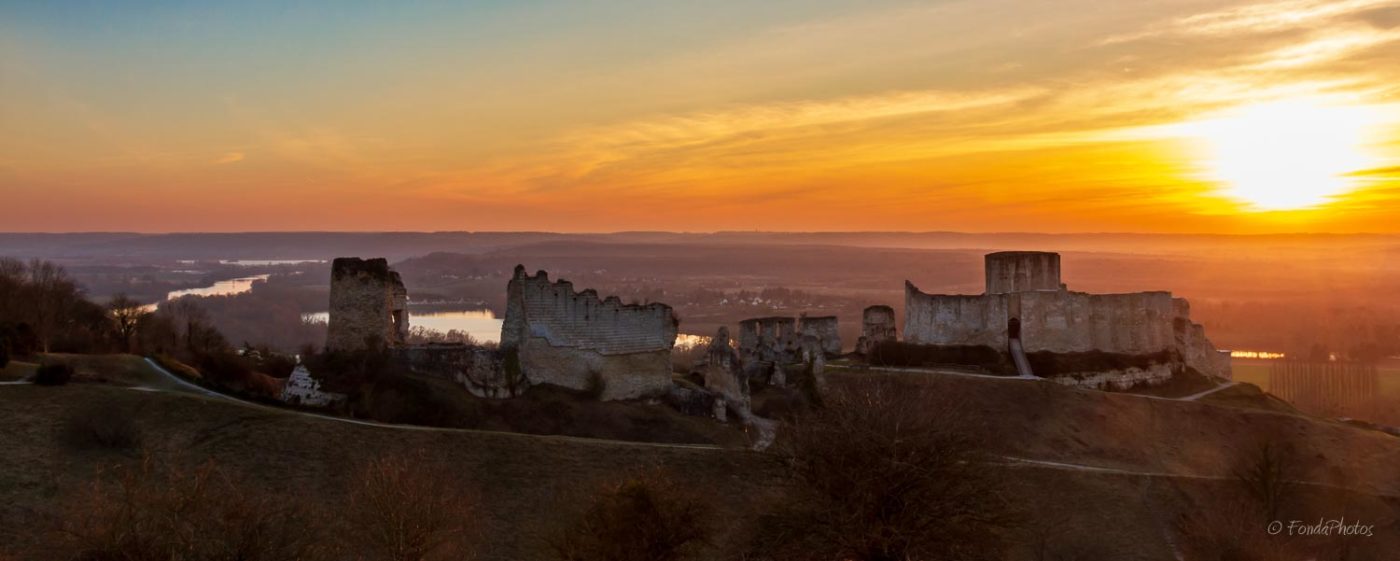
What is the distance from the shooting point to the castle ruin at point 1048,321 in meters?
51.5

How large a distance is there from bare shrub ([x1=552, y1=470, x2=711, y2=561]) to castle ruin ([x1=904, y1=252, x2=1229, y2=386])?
34.2 m

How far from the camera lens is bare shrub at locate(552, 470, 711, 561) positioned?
20.0 meters

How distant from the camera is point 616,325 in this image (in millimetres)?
37094

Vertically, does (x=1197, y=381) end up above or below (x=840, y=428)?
below

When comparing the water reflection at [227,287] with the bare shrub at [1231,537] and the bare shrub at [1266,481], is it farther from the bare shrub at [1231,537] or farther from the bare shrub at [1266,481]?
the bare shrub at [1231,537]

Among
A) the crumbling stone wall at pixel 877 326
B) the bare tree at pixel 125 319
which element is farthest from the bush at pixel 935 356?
the bare tree at pixel 125 319

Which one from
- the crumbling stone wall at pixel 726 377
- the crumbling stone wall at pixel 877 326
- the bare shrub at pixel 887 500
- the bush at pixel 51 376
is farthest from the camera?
the crumbling stone wall at pixel 877 326

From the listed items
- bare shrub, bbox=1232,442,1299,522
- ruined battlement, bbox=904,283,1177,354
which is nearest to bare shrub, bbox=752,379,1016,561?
bare shrub, bbox=1232,442,1299,522

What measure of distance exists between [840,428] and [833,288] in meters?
172

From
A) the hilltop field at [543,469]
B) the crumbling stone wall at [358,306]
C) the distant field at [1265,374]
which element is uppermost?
the crumbling stone wall at [358,306]

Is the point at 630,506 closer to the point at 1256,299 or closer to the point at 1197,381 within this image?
the point at 1197,381

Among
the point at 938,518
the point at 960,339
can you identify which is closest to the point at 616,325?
the point at 938,518

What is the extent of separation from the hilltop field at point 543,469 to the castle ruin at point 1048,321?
40.3 ft

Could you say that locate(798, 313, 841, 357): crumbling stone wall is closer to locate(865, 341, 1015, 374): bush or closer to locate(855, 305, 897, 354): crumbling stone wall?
locate(855, 305, 897, 354): crumbling stone wall
